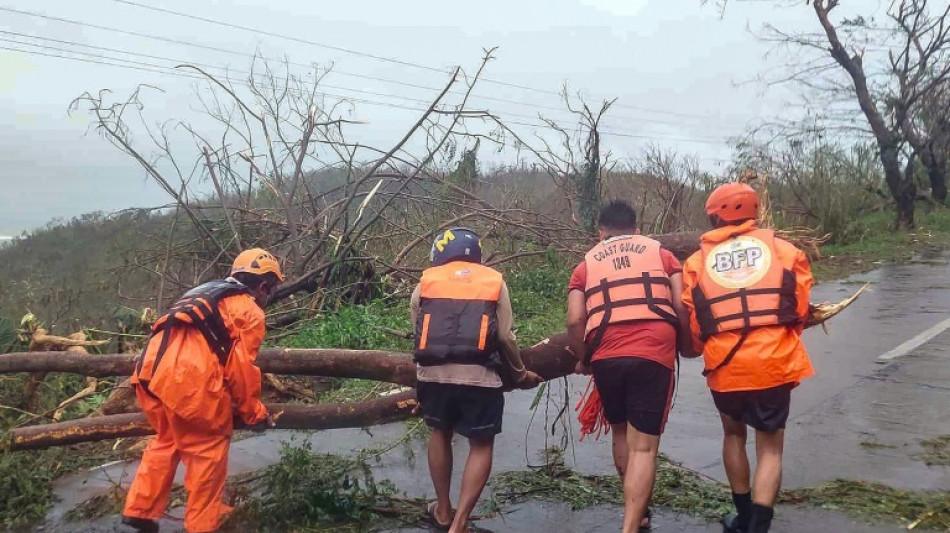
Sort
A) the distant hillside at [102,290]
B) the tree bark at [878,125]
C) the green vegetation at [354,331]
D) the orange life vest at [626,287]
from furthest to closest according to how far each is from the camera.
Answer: the tree bark at [878,125] → the distant hillside at [102,290] → the green vegetation at [354,331] → the orange life vest at [626,287]

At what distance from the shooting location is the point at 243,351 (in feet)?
13.0

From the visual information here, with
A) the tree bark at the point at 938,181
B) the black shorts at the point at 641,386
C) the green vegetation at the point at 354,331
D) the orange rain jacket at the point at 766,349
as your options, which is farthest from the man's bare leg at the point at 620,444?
the tree bark at the point at 938,181

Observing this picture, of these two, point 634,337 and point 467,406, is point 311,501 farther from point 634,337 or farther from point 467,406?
point 634,337

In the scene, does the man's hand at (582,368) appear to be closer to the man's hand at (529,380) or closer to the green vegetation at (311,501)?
the man's hand at (529,380)

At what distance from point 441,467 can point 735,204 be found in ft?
6.49

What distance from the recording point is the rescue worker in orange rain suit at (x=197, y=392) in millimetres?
3832

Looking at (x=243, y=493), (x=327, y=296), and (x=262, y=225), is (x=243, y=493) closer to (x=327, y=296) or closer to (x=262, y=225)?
(x=327, y=296)

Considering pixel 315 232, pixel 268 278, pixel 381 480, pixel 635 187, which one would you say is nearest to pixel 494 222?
pixel 315 232

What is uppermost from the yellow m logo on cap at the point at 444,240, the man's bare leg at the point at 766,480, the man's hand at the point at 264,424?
the yellow m logo on cap at the point at 444,240

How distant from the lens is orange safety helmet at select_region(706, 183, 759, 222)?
392 centimetres

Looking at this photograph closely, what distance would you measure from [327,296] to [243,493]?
4925 millimetres

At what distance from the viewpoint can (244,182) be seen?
9.84 m

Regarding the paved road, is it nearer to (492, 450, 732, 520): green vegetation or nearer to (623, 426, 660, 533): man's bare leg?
(492, 450, 732, 520): green vegetation

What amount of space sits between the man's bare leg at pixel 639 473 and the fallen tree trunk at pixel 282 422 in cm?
142
